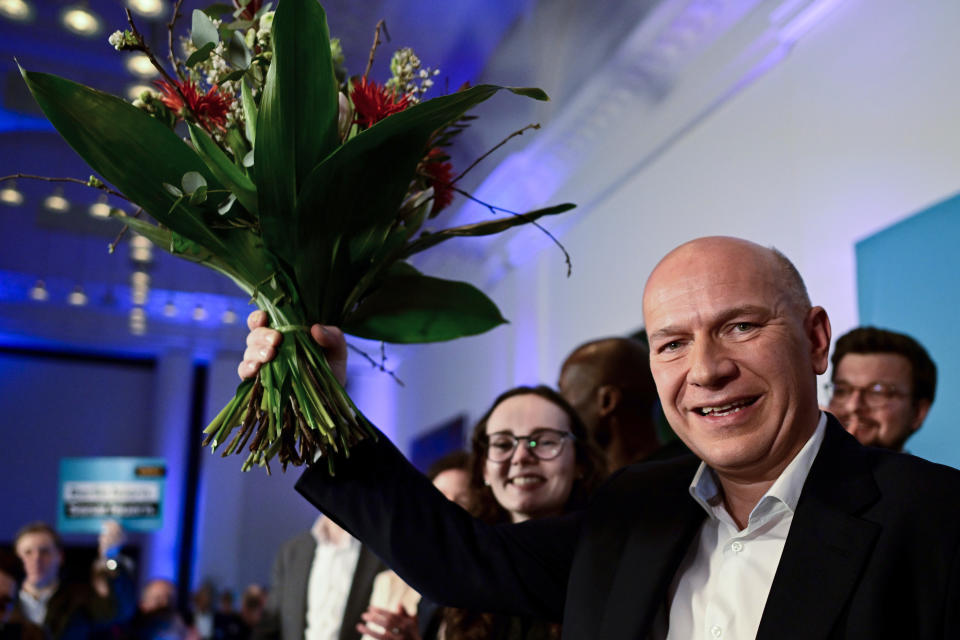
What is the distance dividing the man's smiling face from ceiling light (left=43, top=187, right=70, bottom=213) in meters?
9.48

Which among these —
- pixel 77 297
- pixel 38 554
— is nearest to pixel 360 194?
pixel 38 554

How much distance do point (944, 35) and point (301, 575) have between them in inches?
135

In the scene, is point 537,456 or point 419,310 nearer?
point 419,310

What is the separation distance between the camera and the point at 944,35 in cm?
363

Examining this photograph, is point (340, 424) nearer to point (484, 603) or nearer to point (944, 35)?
point (484, 603)

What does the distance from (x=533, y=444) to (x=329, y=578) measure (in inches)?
74.4

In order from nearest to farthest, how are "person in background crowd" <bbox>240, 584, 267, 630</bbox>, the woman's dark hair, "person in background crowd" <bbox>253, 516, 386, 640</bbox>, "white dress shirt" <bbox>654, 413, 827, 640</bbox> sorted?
1. "white dress shirt" <bbox>654, 413, 827, 640</bbox>
2. the woman's dark hair
3. "person in background crowd" <bbox>253, 516, 386, 640</bbox>
4. "person in background crowd" <bbox>240, 584, 267, 630</bbox>

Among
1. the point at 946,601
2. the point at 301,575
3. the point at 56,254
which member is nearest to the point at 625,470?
the point at 946,601

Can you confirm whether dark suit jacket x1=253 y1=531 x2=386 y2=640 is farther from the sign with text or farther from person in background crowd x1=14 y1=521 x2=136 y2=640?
the sign with text

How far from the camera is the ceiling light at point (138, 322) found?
12492 millimetres

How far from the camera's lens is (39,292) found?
1166 centimetres

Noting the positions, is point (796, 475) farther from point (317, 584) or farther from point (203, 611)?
point (203, 611)

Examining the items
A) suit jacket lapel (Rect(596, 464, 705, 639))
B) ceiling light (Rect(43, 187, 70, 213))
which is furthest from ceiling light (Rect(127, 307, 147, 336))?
suit jacket lapel (Rect(596, 464, 705, 639))

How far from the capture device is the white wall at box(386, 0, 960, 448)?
376 cm
